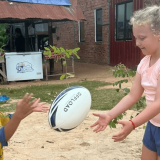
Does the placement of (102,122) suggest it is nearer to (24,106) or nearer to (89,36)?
(24,106)

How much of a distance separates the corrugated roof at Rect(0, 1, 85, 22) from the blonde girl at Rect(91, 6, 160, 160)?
349 inches

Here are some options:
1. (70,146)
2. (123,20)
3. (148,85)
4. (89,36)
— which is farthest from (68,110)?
(89,36)

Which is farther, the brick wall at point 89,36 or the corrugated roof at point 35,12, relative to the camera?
the brick wall at point 89,36

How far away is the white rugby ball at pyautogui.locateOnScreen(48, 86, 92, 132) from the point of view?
2.51 meters

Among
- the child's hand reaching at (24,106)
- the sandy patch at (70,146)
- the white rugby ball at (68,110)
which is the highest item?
the child's hand reaching at (24,106)

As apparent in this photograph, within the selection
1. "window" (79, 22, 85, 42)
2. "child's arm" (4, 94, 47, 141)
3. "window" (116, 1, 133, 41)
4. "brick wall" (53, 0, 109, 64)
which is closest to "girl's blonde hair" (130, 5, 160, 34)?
"child's arm" (4, 94, 47, 141)

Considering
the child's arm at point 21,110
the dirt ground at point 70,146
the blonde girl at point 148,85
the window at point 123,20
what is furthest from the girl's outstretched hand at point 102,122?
the window at point 123,20

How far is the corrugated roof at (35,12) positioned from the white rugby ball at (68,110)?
8.19 meters

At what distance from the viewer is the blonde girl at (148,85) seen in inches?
67.6

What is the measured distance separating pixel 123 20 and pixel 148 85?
12919 millimetres

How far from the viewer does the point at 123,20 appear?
14211 millimetres

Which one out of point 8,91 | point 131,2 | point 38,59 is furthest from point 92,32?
point 8,91

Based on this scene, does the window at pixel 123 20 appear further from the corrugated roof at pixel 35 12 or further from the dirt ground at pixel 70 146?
the dirt ground at pixel 70 146

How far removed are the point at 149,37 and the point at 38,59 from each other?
31.3 feet
